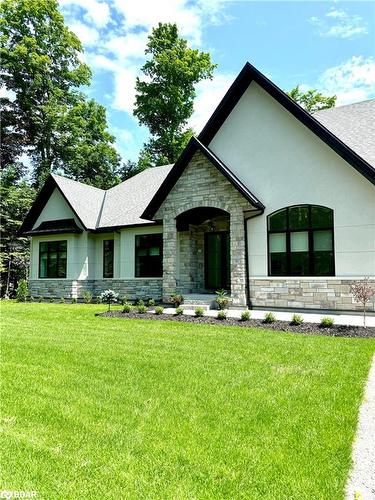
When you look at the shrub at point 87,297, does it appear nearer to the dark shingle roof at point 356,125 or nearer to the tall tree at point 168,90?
the dark shingle roof at point 356,125

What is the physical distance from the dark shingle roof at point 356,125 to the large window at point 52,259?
13.5 meters

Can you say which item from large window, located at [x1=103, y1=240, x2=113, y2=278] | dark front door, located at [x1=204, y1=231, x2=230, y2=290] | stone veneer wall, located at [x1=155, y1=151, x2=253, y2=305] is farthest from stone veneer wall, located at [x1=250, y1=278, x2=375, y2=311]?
large window, located at [x1=103, y1=240, x2=113, y2=278]

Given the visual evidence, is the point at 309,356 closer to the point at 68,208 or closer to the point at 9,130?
the point at 68,208

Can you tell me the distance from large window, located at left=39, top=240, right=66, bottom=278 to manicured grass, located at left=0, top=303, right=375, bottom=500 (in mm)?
11758

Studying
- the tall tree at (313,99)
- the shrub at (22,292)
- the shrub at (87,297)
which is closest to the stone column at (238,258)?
the shrub at (87,297)

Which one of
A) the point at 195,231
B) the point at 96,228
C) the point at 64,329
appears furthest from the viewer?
the point at 96,228

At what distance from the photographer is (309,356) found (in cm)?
609

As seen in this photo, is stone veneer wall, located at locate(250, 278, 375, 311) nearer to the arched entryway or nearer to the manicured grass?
the arched entryway

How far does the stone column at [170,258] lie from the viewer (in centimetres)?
1342

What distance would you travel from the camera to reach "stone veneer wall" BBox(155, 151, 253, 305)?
1220 centimetres

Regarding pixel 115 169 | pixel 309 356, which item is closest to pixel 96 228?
pixel 309 356

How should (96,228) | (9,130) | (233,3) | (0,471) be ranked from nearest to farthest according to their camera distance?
(0,471), (233,3), (96,228), (9,130)

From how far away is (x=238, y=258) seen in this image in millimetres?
12242

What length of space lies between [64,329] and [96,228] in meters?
9.09
